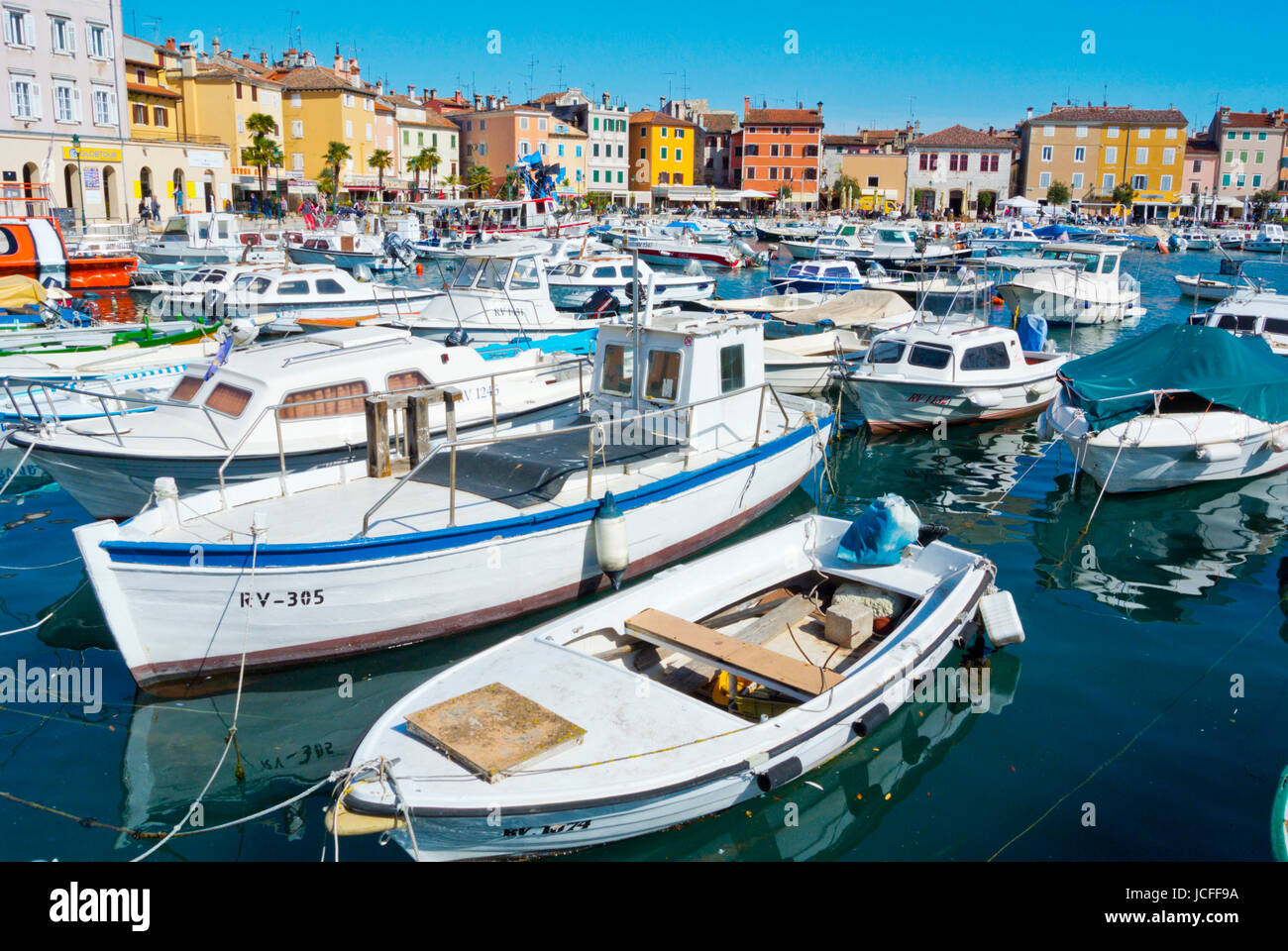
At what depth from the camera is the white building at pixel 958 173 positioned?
101000 millimetres

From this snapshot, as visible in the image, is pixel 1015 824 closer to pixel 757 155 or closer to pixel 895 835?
pixel 895 835

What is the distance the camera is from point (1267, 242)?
77.3 meters

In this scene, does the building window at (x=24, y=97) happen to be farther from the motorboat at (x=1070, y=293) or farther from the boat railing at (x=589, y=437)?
the boat railing at (x=589, y=437)

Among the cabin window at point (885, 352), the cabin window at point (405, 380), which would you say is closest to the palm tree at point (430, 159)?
the cabin window at point (885, 352)

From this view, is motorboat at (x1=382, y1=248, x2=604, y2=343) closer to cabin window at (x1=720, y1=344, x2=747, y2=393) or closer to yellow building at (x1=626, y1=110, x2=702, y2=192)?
cabin window at (x1=720, y1=344, x2=747, y2=393)

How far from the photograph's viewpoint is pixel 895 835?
8008mm

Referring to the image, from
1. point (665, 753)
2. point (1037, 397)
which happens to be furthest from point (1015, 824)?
point (1037, 397)

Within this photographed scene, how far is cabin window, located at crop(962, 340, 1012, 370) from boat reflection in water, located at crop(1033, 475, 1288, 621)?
10.1 feet

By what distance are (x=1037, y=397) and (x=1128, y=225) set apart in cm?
7879

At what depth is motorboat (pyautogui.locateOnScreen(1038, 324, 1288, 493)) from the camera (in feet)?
51.4

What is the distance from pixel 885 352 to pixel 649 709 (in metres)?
13.7

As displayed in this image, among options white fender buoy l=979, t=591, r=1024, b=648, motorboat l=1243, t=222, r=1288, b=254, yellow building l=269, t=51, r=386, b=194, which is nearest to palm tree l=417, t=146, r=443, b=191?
yellow building l=269, t=51, r=386, b=194

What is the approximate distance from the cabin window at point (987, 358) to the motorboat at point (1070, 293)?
17087 millimetres

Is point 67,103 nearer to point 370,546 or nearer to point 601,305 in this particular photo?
point 601,305
